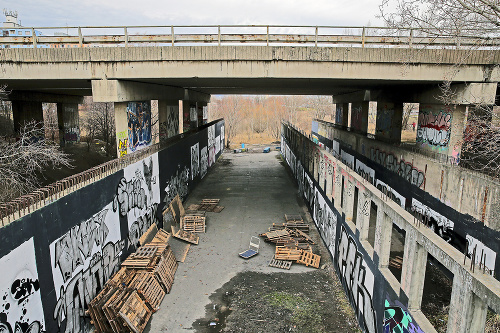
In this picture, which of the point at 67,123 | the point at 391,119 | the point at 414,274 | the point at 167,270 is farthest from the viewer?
the point at 67,123

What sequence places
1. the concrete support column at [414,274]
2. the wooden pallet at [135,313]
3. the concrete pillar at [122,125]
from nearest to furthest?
the concrete support column at [414,274]
the wooden pallet at [135,313]
the concrete pillar at [122,125]

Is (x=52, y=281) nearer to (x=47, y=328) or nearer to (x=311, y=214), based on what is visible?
(x=47, y=328)

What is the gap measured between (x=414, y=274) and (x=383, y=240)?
148 cm

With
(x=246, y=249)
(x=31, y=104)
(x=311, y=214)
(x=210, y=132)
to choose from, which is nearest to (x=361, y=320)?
(x=246, y=249)

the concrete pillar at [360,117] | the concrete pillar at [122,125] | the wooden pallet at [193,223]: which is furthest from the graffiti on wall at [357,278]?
the concrete pillar at [360,117]

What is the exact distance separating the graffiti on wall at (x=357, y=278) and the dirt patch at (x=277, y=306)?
580 mm

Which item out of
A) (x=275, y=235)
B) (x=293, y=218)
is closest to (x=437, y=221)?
(x=275, y=235)

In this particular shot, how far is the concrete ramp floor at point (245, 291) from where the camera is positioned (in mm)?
9758

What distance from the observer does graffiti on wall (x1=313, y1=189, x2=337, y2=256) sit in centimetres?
1325

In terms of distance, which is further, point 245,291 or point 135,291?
point 245,291

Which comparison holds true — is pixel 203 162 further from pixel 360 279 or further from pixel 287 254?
pixel 360 279

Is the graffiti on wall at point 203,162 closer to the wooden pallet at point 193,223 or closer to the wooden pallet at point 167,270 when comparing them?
the wooden pallet at point 193,223

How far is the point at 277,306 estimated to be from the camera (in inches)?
416

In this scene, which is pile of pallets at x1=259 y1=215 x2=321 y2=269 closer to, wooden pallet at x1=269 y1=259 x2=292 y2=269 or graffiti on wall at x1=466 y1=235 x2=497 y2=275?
wooden pallet at x1=269 y1=259 x2=292 y2=269
